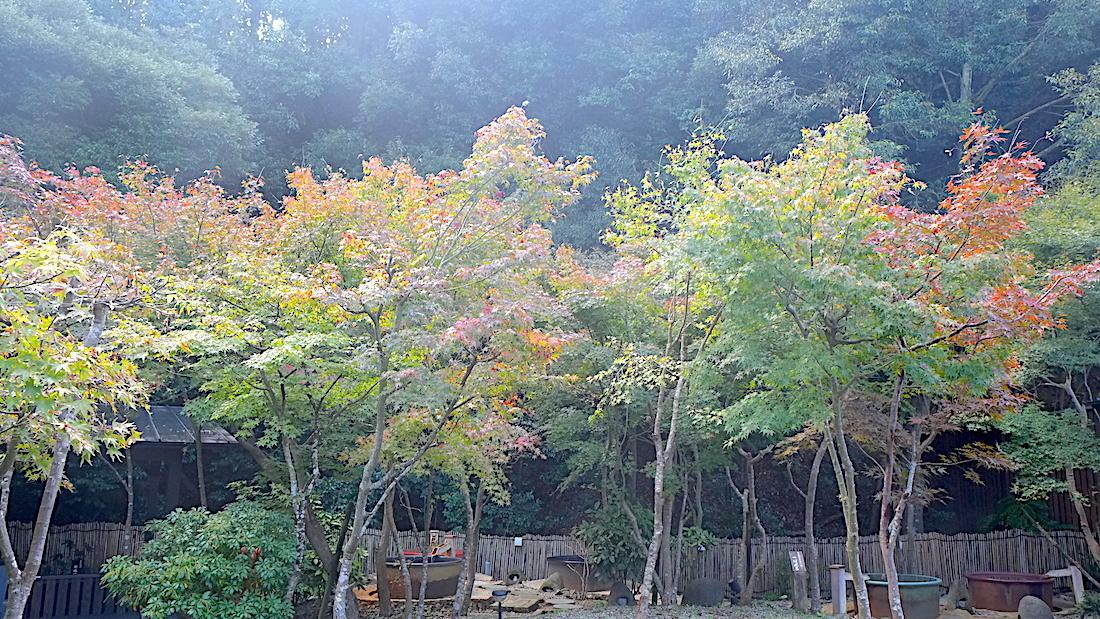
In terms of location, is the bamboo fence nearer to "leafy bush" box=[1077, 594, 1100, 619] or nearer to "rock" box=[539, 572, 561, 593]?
"rock" box=[539, 572, 561, 593]

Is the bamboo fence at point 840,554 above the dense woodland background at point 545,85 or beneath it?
beneath

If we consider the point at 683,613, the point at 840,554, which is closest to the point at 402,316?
the point at 683,613

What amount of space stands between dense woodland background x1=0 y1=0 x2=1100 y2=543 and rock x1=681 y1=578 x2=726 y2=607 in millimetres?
1768

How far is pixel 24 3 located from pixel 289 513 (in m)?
12.2

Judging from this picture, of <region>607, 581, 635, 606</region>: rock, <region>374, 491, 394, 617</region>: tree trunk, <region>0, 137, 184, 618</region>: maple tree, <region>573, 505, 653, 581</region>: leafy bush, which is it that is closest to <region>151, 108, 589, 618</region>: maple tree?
<region>374, 491, 394, 617</region>: tree trunk

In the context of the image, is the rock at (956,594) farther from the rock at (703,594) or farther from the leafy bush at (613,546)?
the leafy bush at (613,546)

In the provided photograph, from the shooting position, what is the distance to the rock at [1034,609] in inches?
425

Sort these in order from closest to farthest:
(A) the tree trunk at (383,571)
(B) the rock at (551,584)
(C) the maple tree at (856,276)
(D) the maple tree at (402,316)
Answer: (C) the maple tree at (856,276), (D) the maple tree at (402,316), (A) the tree trunk at (383,571), (B) the rock at (551,584)

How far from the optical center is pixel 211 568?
777cm

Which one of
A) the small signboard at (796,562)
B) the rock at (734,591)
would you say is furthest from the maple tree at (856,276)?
the rock at (734,591)

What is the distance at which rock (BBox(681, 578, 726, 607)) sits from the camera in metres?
11.6

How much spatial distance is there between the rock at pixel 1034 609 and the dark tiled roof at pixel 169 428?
10225mm

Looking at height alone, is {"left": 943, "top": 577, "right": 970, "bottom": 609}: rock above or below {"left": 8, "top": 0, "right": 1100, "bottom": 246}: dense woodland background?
below

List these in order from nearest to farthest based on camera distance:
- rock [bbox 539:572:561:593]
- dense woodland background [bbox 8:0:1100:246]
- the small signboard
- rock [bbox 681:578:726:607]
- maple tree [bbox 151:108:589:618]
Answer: maple tree [bbox 151:108:589:618]
the small signboard
rock [bbox 681:578:726:607]
rock [bbox 539:572:561:593]
dense woodland background [bbox 8:0:1100:246]
